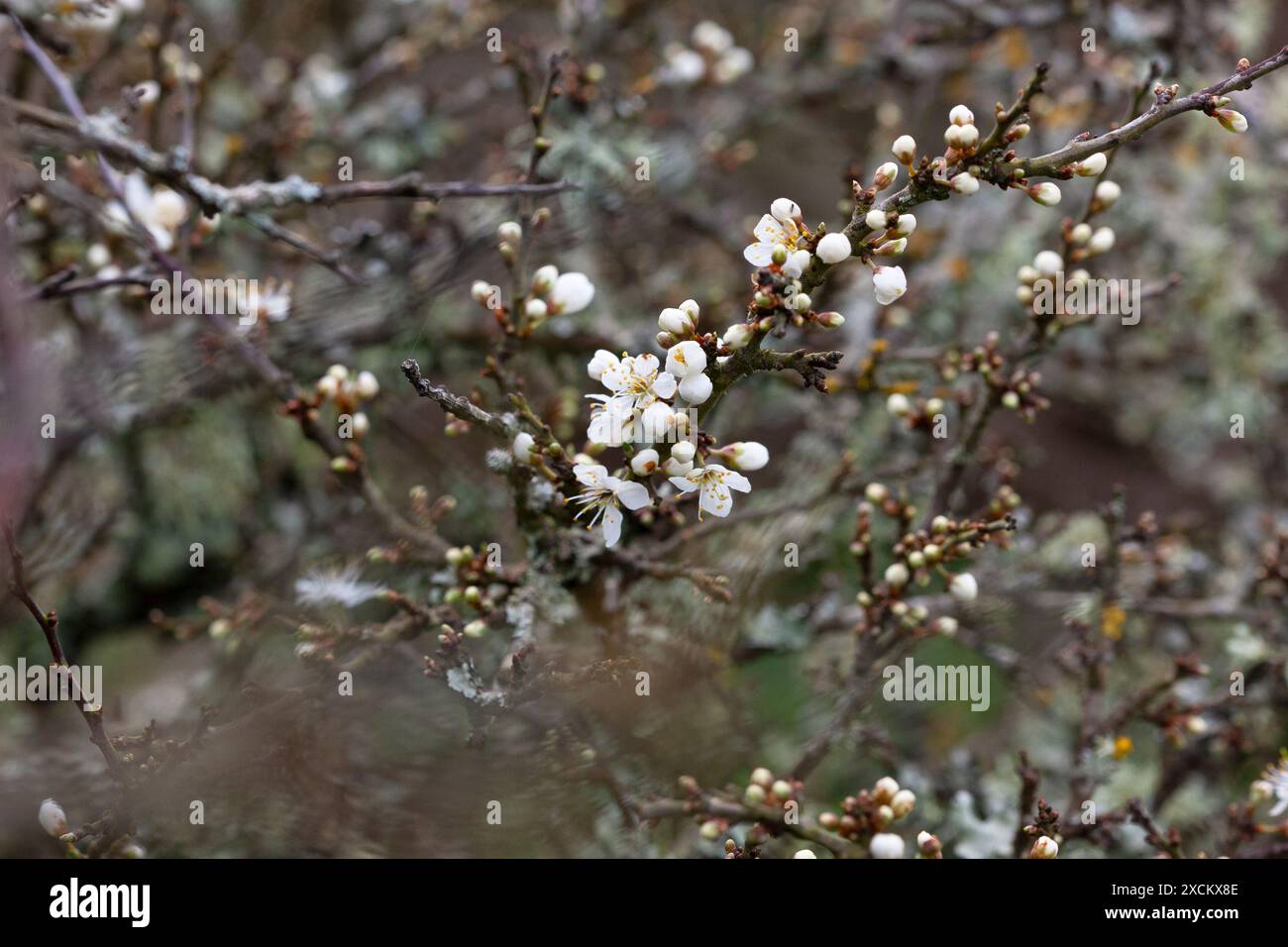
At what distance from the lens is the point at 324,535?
2057mm

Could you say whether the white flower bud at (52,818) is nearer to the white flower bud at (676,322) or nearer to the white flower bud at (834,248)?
the white flower bud at (676,322)

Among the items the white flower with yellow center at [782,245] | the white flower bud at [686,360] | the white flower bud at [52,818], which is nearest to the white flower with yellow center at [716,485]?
the white flower bud at [686,360]

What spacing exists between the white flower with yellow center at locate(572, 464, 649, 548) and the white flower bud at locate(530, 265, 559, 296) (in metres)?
0.34

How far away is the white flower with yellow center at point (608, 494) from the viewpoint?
114 centimetres

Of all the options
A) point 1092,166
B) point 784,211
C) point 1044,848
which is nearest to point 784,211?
point 784,211

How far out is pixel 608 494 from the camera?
3.98 ft

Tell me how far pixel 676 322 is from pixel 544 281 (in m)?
0.36

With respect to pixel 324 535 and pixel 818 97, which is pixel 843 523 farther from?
pixel 818 97

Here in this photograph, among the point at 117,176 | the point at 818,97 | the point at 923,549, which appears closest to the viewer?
the point at 923,549

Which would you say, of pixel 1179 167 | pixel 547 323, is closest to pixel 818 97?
pixel 1179 167

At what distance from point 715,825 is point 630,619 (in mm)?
340

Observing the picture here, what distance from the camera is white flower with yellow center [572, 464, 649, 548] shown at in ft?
3.75

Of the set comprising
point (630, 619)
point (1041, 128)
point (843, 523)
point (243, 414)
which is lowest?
point (630, 619)

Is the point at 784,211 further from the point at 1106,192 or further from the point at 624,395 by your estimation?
the point at 1106,192
